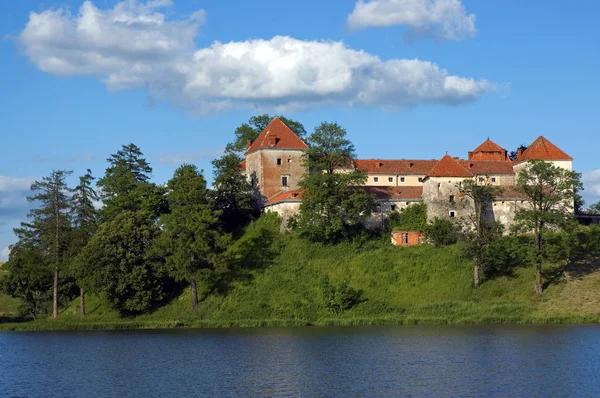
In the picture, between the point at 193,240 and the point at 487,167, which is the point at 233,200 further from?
the point at 487,167

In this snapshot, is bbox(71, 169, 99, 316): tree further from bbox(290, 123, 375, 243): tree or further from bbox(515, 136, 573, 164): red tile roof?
bbox(515, 136, 573, 164): red tile roof

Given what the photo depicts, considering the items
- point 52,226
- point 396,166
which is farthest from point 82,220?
point 396,166

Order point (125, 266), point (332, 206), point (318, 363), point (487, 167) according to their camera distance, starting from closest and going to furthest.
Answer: point (318, 363), point (125, 266), point (332, 206), point (487, 167)

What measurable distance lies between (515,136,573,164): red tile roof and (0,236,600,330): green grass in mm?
14959

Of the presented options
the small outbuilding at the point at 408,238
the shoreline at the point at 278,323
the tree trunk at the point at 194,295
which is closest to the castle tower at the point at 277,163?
the small outbuilding at the point at 408,238

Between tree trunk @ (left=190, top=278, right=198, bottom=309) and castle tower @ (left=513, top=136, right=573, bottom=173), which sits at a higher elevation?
castle tower @ (left=513, top=136, right=573, bottom=173)

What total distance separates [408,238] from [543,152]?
52.7ft

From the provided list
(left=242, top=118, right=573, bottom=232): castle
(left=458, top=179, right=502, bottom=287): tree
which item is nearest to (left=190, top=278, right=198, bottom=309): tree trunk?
(left=242, top=118, right=573, bottom=232): castle

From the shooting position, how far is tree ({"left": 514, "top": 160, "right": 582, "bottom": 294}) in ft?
197

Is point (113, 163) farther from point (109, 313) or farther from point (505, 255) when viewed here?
point (505, 255)

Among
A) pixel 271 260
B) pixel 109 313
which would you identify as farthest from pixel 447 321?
pixel 109 313

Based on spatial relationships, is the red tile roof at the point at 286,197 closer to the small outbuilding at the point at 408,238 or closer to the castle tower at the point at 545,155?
the small outbuilding at the point at 408,238

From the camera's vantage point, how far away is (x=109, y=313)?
66.6m

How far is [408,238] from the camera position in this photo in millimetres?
71000
